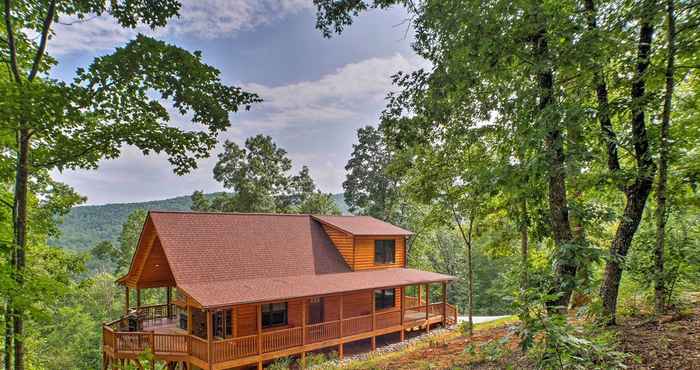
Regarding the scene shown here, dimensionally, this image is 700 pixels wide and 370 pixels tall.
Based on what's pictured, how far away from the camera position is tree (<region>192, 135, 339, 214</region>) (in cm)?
2842

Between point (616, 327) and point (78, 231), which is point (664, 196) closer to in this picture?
point (616, 327)

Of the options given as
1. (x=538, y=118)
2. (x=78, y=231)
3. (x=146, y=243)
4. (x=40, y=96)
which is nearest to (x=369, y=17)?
(x=538, y=118)

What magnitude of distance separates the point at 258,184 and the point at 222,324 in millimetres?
16176

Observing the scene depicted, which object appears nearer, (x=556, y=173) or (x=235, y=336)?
(x=556, y=173)

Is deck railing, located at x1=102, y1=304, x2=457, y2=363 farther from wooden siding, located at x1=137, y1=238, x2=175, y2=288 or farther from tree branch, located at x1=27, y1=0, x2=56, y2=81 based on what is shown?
tree branch, located at x1=27, y1=0, x2=56, y2=81

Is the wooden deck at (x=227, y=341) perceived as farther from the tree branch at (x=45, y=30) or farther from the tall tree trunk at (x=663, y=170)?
the tall tree trunk at (x=663, y=170)

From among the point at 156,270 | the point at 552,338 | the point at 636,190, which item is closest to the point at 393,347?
the point at 156,270

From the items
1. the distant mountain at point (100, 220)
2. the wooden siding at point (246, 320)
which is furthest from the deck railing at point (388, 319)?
the distant mountain at point (100, 220)

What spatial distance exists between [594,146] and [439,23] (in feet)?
10.7

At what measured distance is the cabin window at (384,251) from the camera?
19.5 m

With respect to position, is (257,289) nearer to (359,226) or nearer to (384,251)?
(359,226)

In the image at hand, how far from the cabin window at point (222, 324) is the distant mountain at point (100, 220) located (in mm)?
53556

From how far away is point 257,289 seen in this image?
13.2 meters

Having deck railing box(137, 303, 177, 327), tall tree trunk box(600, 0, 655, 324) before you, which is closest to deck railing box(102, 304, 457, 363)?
deck railing box(137, 303, 177, 327)
